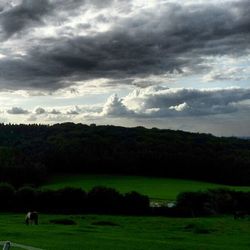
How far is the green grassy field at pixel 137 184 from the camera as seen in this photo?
362ft

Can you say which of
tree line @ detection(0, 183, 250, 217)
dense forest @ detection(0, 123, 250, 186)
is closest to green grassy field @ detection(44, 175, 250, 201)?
dense forest @ detection(0, 123, 250, 186)

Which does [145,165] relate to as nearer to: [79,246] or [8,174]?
[8,174]

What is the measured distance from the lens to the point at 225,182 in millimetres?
137750

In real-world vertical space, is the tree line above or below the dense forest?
below

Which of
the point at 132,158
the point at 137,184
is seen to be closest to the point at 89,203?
the point at 137,184

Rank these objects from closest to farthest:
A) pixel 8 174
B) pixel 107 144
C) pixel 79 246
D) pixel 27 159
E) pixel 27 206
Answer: pixel 79 246
pixel 27 206
pixel 8 174
pixel 27 159
pixel 107 144

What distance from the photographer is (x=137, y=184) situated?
121 meters

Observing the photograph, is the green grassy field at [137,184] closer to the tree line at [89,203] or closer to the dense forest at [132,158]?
the dense forest at [132,158]

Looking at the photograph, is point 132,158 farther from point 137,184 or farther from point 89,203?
point 89,203

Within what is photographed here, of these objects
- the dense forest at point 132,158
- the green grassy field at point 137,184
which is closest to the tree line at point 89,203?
the green grassy field at point 137,184

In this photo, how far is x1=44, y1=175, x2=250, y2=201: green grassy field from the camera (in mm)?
110312

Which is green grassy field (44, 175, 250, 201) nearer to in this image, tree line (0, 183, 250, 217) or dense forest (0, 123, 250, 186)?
dense forest (0, 123, 250, 186)

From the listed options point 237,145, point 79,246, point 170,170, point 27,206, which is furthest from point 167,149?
point 79,246

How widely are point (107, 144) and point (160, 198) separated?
5304cm
